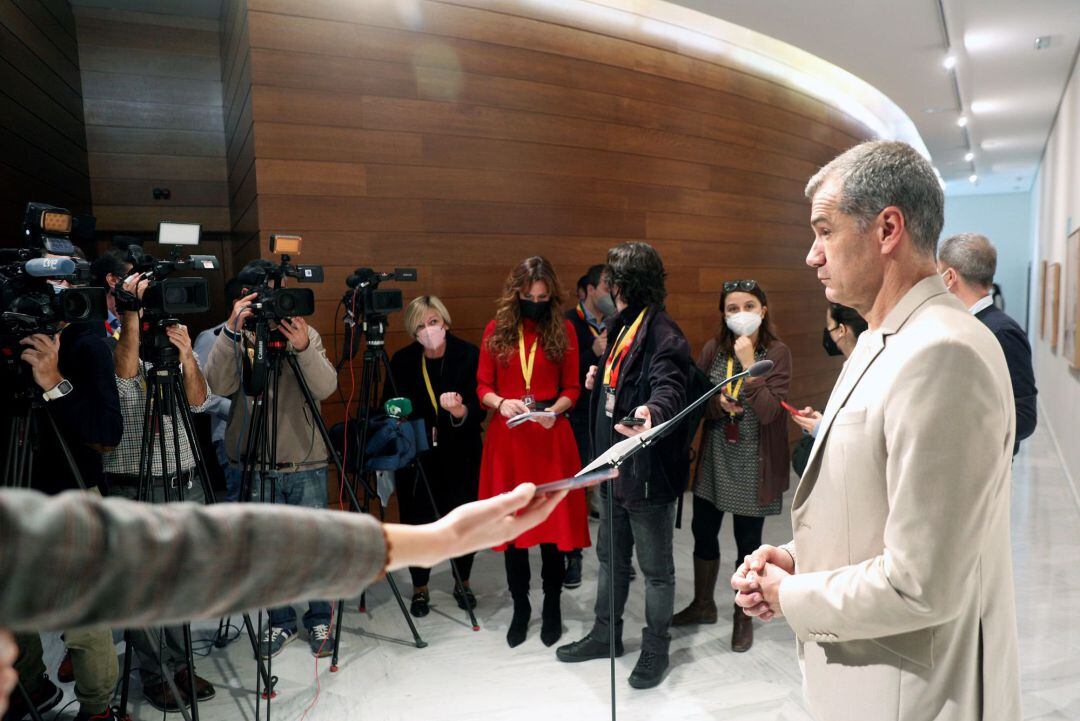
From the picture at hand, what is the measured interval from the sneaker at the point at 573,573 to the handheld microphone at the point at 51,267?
2.54 m

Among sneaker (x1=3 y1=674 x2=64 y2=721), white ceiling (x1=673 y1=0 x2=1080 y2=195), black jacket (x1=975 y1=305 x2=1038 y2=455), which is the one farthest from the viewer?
→ white ceiling (x1=673 y1=0 x2=1080 y2=195)

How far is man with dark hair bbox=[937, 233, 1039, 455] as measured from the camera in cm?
246

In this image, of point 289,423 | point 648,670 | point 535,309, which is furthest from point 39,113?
point 648,670

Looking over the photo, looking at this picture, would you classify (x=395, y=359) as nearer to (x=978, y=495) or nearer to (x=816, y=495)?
(x=816, y=495)

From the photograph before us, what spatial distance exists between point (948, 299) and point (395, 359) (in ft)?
8.66

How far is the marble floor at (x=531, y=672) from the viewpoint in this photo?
8.09 feet

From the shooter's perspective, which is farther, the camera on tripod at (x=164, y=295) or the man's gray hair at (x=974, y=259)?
the man's gray hair at (x=974, y=259)

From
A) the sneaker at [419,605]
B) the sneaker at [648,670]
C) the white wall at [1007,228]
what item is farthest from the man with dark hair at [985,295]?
the white wall at [1007,228]

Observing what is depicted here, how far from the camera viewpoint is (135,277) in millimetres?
2207

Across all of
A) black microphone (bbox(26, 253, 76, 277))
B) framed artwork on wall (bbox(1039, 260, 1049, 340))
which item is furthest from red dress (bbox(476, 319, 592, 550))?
framed artwork on wall (bbox(1039, 260, 1049, 340))

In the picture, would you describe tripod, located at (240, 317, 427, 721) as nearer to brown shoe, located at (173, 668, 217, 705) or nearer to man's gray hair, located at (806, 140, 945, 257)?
brown shoe, located at (173, 668, 217, 705)

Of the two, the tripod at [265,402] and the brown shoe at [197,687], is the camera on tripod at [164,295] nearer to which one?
the tripod at [265,402]

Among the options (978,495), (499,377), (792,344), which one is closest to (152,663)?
(499,377)

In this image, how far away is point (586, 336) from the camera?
3955 millimetres
